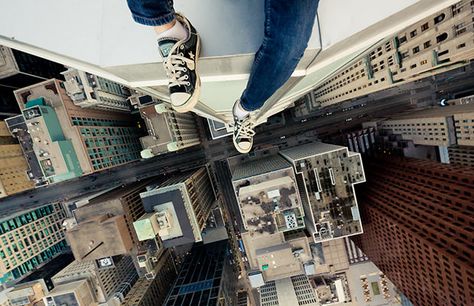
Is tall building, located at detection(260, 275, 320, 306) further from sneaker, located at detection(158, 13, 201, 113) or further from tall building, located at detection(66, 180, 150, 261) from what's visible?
sneaker, located at detection(158, 13, 201, 113)

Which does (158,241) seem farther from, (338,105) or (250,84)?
(250,84)

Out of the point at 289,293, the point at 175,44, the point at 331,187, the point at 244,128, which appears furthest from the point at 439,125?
the point at 175,44

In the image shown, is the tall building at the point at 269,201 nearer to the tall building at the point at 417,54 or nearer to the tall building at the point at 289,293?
the tall building at the point at 417,54

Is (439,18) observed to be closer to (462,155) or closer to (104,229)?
(462,155)

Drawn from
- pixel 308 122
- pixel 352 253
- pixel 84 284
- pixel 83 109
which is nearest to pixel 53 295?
pixel 84 284

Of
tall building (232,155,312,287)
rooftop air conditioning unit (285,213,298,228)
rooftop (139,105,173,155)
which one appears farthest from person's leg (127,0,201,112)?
rooftop (139,105,173,155)

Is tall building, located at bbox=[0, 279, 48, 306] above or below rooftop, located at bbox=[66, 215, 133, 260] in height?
below

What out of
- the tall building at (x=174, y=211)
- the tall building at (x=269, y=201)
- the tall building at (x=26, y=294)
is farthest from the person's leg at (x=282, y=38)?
the tall building at (x=26, y=294)
